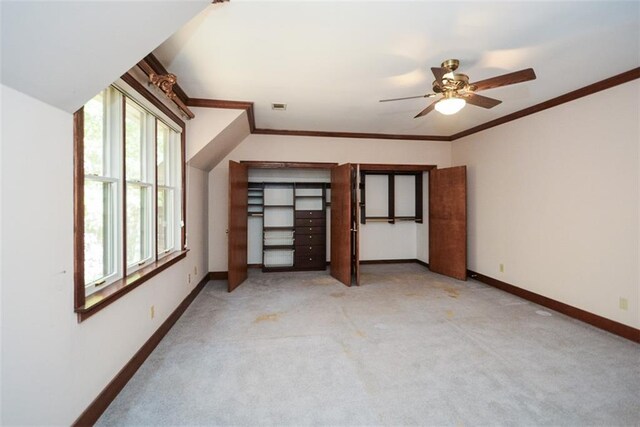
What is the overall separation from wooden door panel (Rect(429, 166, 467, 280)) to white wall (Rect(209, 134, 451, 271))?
49 centimetres

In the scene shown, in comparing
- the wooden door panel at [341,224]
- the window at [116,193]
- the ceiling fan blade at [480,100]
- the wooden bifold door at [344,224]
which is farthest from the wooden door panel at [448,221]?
the window at [116,193]

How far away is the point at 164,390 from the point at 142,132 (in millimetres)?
2140

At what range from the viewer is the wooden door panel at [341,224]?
4.68 meters

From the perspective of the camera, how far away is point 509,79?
7.52 feet

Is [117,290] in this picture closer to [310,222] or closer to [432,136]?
[310,222]

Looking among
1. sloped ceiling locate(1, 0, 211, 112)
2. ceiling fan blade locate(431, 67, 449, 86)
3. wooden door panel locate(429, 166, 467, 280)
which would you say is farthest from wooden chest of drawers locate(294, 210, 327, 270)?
sloped ceiling locate(1, 0, 211, 112)

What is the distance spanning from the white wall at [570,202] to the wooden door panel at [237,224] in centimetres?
389

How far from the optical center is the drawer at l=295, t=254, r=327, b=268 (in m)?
5.64

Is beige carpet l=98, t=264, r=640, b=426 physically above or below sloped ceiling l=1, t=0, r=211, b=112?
below

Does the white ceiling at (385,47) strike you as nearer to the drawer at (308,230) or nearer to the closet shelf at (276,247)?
the drawer at (308,230)

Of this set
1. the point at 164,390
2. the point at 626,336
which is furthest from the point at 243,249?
the point at 626,336

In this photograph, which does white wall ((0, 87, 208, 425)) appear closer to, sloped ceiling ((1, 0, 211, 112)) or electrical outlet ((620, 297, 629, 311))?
sloped ceiling ((1, 0, 211, 112))

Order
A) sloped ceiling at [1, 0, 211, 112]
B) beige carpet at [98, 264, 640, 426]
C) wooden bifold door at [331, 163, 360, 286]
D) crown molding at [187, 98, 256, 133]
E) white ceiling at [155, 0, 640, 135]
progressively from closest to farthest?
sloped ceiling at [1, 0, 211, 112] → beige carpet at [98, 264, 640, 426] → white ceiling at [155, 0, 640, 135] → crown molding at [187, 98, 256, 133] → wooden bifold door at [331, 163, 360, 286]

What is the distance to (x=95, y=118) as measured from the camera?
1969 millimetres
